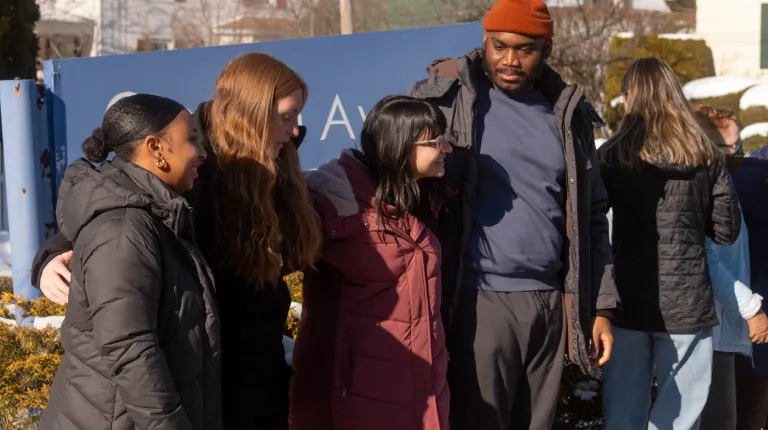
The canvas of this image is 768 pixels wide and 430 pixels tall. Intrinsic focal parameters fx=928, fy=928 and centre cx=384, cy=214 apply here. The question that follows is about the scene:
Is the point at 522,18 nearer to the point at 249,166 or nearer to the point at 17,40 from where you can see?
the point at 249,166

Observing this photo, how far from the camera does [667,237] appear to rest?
3.86 metres

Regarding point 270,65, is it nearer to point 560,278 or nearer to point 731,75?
point 560,278

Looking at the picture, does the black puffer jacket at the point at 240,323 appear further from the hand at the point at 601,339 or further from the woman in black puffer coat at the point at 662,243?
the woman in black puffer coat at the point at 662,243

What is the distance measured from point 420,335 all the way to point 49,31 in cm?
2955

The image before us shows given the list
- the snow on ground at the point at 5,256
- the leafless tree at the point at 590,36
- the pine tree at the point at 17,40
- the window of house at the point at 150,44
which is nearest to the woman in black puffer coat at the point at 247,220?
the snow on ground at the point at 5,256

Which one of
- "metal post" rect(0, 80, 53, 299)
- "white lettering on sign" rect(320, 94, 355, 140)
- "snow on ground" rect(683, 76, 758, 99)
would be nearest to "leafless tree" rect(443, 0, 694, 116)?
"snow on ground" rect(683, 76, 758, 99)

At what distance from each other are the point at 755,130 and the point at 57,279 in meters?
15.0

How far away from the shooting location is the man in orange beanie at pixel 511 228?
330 centimetres

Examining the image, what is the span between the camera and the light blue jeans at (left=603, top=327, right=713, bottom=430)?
3945 millimetres

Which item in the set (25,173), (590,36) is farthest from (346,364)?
(590,36)

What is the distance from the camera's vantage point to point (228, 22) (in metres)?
31.1

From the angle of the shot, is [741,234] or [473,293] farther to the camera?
[741,234]

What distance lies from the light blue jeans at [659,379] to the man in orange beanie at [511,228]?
0.60 m

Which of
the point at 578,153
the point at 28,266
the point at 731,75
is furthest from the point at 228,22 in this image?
the point at 578,153
